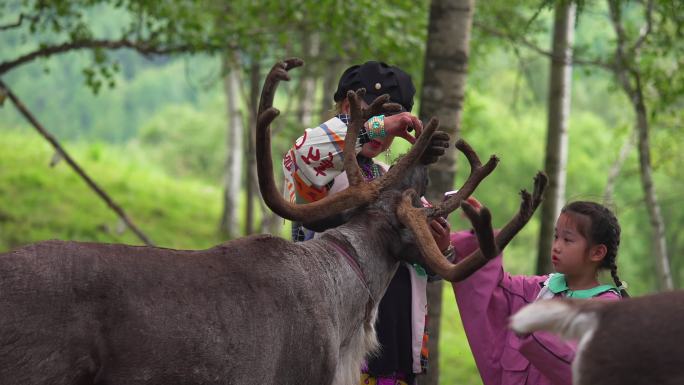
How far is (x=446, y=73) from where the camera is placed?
23.4ft

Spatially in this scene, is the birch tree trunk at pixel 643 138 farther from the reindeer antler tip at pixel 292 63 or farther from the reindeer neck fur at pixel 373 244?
the reindeer antler tip at pixel 292 63

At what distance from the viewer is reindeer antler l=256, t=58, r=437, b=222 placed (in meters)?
4.50

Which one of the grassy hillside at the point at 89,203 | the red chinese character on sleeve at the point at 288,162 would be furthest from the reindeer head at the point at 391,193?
the grassy hillside at the point at 89,203

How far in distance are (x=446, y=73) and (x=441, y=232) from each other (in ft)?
8.39

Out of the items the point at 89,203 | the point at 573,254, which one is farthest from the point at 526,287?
the point at 89,203

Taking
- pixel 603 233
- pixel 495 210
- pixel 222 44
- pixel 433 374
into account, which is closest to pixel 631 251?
pixel 495 210

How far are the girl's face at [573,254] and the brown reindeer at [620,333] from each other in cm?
107

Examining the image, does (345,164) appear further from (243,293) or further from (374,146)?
(243,293)

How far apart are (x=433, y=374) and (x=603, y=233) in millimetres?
3325

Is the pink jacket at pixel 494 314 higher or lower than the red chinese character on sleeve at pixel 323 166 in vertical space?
lower

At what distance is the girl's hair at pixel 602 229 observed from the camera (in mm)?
4648

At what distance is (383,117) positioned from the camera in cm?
498

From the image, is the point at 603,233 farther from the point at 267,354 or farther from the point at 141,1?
the point at 141,1

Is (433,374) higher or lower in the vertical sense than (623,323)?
lower
